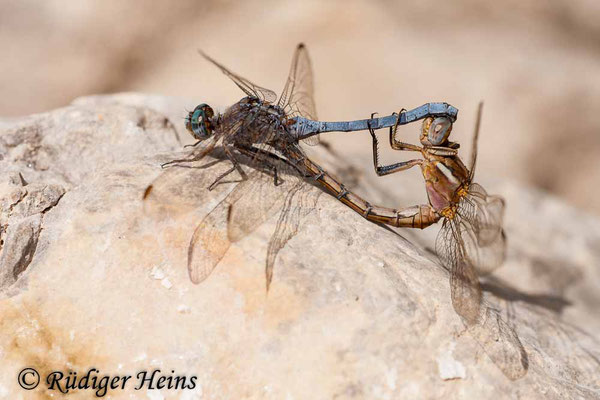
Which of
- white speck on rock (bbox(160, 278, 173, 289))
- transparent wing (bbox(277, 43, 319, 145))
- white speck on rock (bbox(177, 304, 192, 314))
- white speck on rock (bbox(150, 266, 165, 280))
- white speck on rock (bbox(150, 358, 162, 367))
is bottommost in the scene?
white speck on rock (bbox(150, 358, 162, 367))

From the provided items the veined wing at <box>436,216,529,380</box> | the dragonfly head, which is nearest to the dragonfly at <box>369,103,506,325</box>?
the veined wing at <box>436,216,529,380</box>

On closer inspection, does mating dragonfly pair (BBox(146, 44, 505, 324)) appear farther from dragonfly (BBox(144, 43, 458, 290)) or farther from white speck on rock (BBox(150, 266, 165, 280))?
white speck on rock (BBox(150, 266, 165, 280))

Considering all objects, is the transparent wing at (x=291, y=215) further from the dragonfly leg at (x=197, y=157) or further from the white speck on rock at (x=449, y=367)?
the white speck on rock at (x=449, y=367)

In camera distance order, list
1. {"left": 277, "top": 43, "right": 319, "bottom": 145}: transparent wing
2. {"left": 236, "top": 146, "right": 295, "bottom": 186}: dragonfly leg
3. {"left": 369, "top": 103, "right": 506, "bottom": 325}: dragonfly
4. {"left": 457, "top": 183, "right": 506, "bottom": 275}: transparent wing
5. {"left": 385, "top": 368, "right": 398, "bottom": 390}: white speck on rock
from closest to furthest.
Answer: {"left": 385, "top": 368, "right": 398, "bottom": 390}: white speck on rock, {"left": 236, "top": 146, "right": 295, "bottom": 186}: dragonfly leg, {"left": 369, "top": 103, "right": 506, "bottom": 325}: dragonfly, {"left": 457, "top": 183, "right": 506, "bottom": 275}: transparent wing, {"left": 277, "top": 43, "right": 319, "bottom": 145}: transparent wing

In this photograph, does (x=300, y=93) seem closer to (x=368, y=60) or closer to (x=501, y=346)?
(x=501, y=346)

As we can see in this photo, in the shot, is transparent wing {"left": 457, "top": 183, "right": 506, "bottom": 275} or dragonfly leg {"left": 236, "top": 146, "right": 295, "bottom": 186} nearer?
dragonfly leg {"left": 236, "top": 146, "right": 295, "bottom": 186}

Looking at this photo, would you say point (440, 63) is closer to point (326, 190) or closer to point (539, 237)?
point (539, 237)
